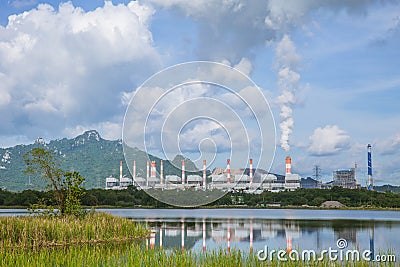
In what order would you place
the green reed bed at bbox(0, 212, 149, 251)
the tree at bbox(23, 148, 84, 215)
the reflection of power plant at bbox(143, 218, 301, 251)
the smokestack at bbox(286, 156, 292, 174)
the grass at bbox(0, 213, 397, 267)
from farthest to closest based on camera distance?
the smokestack at bbox(286, 156, 292, 174)
the tree at bbox(23, 148, 84, 215)
the reflection of power plant at bbox(143, 218, 301, 251)
the green reed bed at bbox(0, 212, 149, 251)
the grass at bbox(0, 213, 397, 267)

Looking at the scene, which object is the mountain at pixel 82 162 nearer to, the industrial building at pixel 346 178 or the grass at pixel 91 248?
the industrial building at pixel 346 178

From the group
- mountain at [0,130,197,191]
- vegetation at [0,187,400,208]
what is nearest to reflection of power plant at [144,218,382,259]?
vegetation at [0,187,400,208]

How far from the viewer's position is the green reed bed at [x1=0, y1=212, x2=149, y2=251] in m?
18.3

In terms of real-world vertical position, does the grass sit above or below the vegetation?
above

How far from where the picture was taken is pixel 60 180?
26.6 m

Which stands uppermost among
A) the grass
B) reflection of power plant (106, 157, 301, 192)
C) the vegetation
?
reflection of power plant (106, 157, 301, 192)

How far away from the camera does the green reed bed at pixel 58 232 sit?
60.1 feet

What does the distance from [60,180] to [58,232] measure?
743cm

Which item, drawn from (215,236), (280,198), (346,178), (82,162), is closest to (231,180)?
(280,198)

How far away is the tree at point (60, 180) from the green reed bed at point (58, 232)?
2398mm

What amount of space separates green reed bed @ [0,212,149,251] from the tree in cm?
240

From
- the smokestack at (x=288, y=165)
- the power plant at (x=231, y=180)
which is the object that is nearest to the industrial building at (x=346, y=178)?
the power plant at (x=231, y=180)

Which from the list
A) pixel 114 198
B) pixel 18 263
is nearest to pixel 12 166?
pixel 114 198

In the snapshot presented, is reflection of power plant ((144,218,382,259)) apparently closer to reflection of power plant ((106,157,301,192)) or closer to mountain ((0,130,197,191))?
reflection of power plant ((106,157,301,192))
